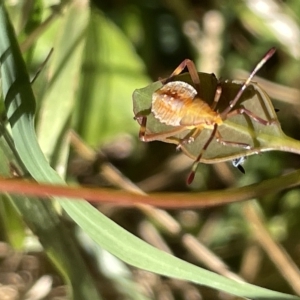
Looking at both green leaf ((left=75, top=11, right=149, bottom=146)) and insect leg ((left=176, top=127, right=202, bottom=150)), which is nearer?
insect leg ((left=176, top=127, right=202, bottom=150))

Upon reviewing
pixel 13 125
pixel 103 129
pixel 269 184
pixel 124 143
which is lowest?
pixel 124 143

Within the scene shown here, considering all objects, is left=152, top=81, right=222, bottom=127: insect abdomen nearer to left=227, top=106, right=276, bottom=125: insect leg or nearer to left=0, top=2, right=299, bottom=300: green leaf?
left=227, top=106, right=276, bottom=125: insect leg

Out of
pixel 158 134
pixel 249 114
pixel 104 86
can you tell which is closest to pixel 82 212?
pixel 158 134

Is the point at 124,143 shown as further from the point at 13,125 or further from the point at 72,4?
the point at 13,125

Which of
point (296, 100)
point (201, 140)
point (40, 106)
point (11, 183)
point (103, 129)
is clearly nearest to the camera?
point (11, 183)

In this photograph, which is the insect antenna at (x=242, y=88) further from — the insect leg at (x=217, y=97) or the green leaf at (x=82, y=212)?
the green leaf at (x=82, y=212)

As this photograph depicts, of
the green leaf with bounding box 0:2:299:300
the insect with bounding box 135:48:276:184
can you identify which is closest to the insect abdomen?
the insect with bounding box 135:48:276:184

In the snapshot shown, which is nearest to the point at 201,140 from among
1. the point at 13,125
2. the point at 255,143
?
the point at 255,143

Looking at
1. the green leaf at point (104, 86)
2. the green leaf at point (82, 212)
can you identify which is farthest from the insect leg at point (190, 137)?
the green leaf at point (104, 86)

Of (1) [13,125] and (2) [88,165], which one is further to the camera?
(2) [88,165]
